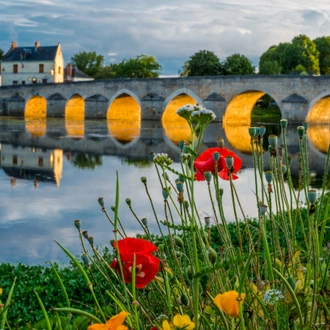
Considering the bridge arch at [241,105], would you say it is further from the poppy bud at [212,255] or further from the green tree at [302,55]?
the poppy bud at [212,255]

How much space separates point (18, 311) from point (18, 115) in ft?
133

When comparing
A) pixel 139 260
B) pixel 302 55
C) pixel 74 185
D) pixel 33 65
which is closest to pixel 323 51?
pixel 302 55

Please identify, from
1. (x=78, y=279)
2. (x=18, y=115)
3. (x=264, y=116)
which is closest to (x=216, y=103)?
(x=264, y=116)

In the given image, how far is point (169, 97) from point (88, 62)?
4200 centimetres

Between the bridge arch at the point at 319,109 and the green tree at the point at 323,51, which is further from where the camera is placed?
the green tree at the point at 323,51

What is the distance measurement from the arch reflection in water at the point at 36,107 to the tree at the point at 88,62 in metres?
29.6

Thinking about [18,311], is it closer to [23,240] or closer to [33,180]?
[23,240]

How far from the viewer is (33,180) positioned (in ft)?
40.6

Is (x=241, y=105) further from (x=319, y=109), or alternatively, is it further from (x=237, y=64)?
(x=237, y=64)

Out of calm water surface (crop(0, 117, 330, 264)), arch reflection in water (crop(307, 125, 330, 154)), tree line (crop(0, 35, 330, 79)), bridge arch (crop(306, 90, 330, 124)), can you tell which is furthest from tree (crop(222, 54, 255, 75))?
calm water surface (crop(0, 117, 330, 264))

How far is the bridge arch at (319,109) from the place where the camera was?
3002 cm

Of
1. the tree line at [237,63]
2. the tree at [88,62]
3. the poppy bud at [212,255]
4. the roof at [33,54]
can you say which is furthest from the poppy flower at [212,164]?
the tree at [88,62]

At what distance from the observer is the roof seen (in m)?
59.6

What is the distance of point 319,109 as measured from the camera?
1264 inches
